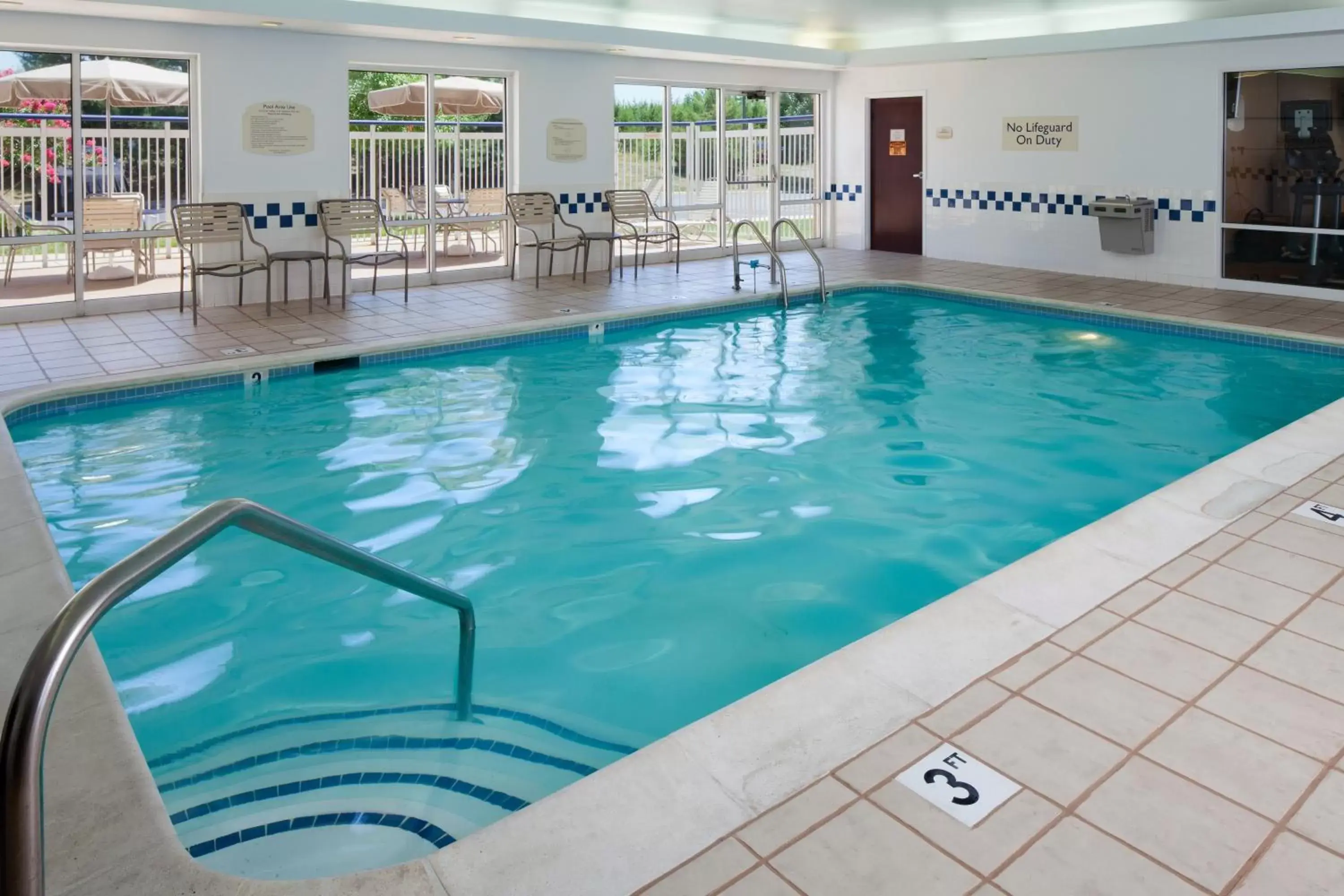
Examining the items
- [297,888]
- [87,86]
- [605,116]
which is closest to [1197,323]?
[605,116]

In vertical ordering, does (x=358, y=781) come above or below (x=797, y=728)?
below

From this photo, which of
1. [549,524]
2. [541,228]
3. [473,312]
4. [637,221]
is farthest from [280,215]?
[549,524]

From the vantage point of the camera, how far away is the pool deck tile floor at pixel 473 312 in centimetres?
623

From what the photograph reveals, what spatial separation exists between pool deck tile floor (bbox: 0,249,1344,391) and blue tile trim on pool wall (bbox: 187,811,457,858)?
4084mm

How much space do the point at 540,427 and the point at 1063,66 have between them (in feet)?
22.7

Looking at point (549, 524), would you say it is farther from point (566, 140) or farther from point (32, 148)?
point (566, 140)

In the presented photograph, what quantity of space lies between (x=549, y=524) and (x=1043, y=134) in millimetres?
7810

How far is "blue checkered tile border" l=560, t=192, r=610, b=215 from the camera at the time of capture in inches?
391

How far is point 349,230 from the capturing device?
8.31 m

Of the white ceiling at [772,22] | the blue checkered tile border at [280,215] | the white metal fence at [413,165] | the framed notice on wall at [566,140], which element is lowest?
the blue checkered tile border at [280,215]

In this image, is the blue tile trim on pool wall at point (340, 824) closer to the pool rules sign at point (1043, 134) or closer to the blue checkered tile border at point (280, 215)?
the blue checkered tile border at point (280, 215)

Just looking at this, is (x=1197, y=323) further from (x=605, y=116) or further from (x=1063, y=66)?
(x=605, y=116)

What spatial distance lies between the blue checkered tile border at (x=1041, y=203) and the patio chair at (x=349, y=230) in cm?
564

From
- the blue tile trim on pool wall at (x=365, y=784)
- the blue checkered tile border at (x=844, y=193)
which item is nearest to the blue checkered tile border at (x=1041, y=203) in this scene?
the blue checkered tile border at (x=844, y=193)
